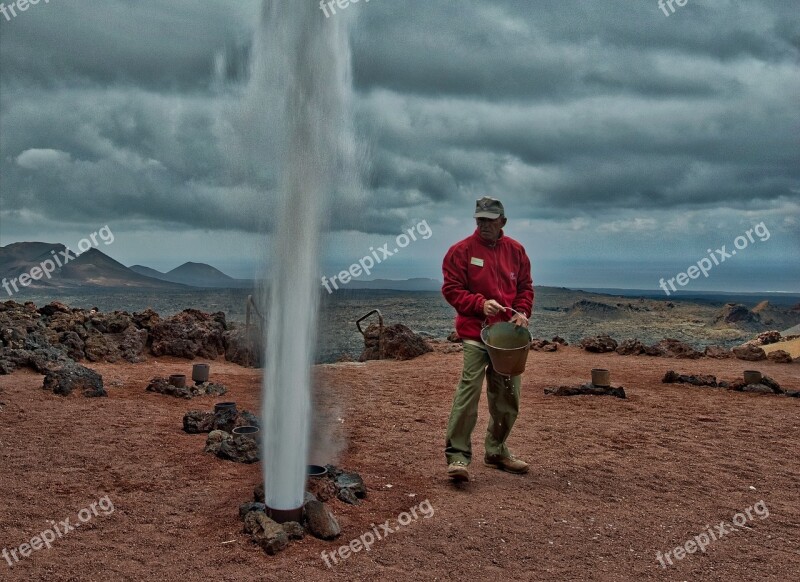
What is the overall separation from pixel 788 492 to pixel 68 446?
252 inches

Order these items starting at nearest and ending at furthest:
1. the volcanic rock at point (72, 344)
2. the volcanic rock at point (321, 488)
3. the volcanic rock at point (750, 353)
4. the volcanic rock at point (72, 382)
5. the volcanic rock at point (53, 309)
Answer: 1. the volcanic rock at point (321, 488)
2. the volcanic rock at point (72, 382)
3. the volcanic rock at point (72, 344)
4. the volcanic rock at point (53, 309)
5. the volcanic rock at point (750, 353)

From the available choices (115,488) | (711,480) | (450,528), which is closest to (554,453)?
(711,480)

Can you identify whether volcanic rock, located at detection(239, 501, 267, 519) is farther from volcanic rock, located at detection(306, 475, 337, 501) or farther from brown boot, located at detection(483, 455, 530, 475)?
brown boot, located at detection(483, 455, 530, 475)

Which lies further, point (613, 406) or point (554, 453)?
point (613, 406)

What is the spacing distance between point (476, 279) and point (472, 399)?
98 cm

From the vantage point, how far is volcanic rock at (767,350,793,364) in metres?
14.2

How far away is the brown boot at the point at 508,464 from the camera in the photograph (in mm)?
5820

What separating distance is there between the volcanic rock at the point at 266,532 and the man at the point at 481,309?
168 cm

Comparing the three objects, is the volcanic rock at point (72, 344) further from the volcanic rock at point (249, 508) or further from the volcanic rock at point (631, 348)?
the volcanic rock at point (631, 348)

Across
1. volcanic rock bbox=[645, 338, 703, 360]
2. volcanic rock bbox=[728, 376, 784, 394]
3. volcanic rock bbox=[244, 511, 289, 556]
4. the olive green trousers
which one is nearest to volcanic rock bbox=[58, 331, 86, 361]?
the olive green trousers

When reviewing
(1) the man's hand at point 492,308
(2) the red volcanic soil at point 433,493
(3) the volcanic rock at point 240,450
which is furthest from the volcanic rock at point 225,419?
(1) the man's hand at point 492,308

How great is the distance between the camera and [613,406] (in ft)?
30.3

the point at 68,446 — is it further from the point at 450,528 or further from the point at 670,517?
the point at 670,517

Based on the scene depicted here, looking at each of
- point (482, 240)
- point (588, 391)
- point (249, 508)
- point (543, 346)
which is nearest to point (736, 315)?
point (543, 346)
